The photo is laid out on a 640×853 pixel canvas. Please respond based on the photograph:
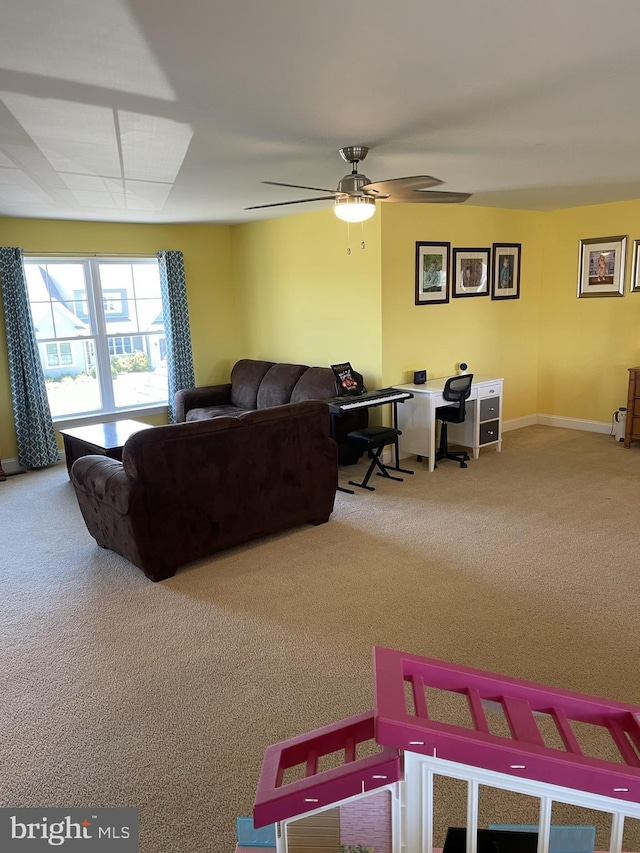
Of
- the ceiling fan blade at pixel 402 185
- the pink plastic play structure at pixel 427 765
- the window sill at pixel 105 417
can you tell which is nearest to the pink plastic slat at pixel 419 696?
the pink plastic play structure at pixel 427 765

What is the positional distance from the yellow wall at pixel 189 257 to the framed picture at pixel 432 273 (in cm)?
271

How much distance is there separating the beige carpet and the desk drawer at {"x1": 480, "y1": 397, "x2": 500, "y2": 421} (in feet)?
4.11

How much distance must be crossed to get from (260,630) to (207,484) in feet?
3.44

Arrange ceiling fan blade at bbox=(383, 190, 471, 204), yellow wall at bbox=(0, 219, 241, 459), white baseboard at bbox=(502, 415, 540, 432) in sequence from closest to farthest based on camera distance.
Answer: ceiling fan blade at bbox=(383, 190, 471, 204), yellow wall at bbox=(0, 219, 241, 459), white baseboard at bbox=(502, 415, 540, 432)

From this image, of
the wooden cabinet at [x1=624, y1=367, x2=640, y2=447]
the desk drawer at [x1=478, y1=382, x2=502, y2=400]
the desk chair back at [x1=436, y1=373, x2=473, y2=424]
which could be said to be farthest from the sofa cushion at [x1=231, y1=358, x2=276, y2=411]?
the wooden cabinet at [x1=624, y1=367, x2=640, y2=447]

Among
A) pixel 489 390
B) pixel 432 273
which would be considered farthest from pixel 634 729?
pixel 432 273

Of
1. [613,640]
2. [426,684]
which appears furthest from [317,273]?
[426,684]

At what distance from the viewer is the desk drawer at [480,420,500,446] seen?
6.15m

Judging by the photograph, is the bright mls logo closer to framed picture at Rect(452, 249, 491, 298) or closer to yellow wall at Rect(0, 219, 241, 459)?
yellow wall at Rect(0, 219, 241, 459)

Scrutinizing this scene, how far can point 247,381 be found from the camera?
6.89 meters

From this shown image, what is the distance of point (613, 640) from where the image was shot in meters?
2.95

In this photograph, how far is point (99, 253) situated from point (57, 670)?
4912 millimetres

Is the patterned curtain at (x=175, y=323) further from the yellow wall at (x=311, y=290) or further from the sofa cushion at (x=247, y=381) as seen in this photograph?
the yellow wall at (x=311, y=290)

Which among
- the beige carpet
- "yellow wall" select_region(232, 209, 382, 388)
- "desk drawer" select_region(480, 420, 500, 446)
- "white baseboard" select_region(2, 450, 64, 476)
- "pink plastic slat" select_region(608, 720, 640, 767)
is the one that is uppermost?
"yellow wall" select_region(232, 209, 382, 388)
